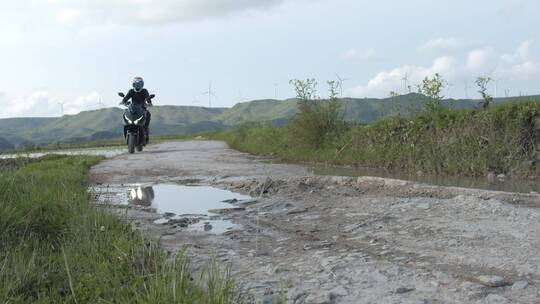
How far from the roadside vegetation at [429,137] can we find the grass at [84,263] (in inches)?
329

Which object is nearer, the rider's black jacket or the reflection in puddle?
the reflection in puddle

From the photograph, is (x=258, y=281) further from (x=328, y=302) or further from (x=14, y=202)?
A: (x=14, y=202)

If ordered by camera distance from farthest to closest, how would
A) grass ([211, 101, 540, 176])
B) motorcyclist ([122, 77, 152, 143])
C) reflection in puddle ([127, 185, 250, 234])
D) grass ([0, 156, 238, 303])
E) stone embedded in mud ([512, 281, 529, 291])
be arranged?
motorcyclist ([122, 77, 152, 143]), grass ([211, 101, 540, 176]), reflection in puddle ([127, 185, 250, 234]), stone embedded in mud ([512, 281, 529, 291]), grass ([0, 156, 238, 303])

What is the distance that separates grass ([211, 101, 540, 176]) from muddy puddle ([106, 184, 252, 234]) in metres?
5.62

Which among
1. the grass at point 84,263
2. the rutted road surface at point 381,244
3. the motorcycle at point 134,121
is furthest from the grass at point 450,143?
the grass at point 84,263

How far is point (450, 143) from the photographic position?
11.6 meters

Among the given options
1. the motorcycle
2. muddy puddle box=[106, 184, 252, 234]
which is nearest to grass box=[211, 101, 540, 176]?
the motorcycle

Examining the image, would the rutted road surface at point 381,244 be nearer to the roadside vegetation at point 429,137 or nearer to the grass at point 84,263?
the grass at point 84,263

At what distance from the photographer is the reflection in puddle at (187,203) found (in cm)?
570

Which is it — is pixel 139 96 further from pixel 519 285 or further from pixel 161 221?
pixel 519 285

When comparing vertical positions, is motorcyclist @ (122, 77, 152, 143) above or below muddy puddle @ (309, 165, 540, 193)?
above

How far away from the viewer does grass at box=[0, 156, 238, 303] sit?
284 cm

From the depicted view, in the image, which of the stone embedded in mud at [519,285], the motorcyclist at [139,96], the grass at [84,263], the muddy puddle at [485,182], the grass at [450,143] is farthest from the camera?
the motorcyclist at [139,96]

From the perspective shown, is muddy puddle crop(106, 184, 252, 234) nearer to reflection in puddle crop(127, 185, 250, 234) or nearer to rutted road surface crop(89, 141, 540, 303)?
Answer: reflection in puddle crop(127, 185, 250, 234)
